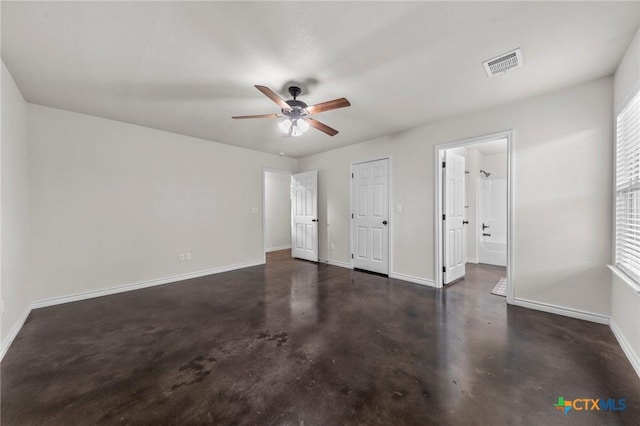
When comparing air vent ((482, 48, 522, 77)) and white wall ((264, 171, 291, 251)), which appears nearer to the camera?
air vent ((482, 48, 522, 77))

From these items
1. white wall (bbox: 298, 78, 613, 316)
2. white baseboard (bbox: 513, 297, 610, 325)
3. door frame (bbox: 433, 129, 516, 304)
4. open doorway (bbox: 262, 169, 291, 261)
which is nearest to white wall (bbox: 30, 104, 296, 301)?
open doorway (bbox: 262, 169, 291, 261)

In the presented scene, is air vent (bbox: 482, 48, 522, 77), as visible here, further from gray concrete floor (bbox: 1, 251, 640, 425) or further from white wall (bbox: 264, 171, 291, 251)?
white wall (bbox: 264, 171, 291, 251)

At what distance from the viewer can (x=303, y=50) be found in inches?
78.7

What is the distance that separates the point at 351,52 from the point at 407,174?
2.46 metres

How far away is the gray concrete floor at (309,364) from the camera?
1.47 meters

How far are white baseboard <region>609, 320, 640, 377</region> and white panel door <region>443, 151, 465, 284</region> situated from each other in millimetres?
1685

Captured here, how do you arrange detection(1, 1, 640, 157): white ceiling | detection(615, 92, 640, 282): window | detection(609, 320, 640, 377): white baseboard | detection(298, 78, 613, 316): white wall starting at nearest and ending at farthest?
detection(1, 1, 640, 157): white ceiling, detection(609, 320, 640, 377): white baseboard, detection(615, 92, 640, 282): window, detection(298, 78, 613, 316): white wall

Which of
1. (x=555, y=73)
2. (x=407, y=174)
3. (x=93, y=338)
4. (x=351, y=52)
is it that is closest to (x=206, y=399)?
(x=93, y=338)

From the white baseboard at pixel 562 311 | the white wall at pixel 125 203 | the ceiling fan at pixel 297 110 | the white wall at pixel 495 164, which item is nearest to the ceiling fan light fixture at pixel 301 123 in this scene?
the ceiling fan at pixel 297 110

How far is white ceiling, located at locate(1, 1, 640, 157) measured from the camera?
1646 millimetres

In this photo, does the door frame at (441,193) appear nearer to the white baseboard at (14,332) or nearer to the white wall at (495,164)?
the white wall at (495,164)

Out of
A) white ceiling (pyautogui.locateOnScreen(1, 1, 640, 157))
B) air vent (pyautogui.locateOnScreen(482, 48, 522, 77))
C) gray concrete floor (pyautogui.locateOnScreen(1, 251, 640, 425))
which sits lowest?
gray concrete floor (pyautogui.locateOnScreen(1, 251, 640, 425))

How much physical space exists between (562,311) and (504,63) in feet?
8.95

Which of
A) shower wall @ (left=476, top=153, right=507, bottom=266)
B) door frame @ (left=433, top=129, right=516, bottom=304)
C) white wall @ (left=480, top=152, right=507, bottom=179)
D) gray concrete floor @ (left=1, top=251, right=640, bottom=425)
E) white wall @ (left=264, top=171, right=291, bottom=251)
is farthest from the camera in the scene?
white wall @ (left=264, top=171, right=291, bottom=251)
